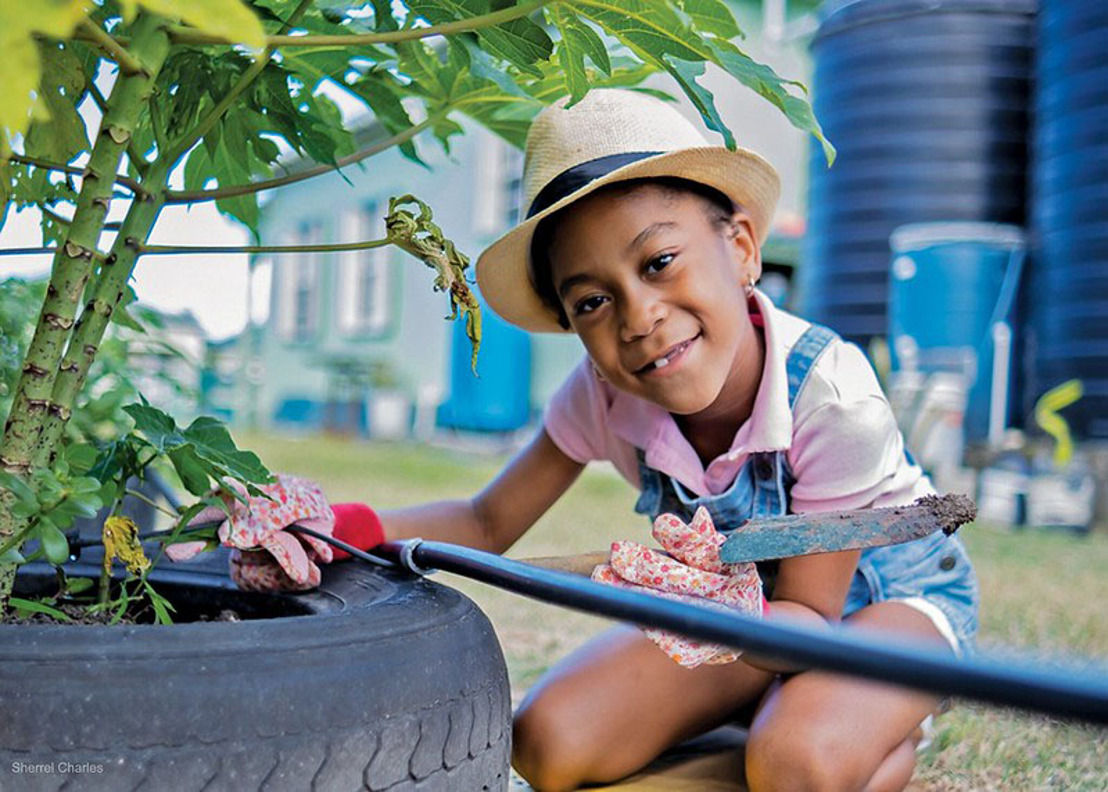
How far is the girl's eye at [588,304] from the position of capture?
1.44m

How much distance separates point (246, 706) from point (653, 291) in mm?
790

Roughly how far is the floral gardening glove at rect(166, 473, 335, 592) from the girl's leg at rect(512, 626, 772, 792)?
17.6 inches

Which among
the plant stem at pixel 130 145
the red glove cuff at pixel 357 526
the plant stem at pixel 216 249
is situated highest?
the plant stem at pixel 130 145

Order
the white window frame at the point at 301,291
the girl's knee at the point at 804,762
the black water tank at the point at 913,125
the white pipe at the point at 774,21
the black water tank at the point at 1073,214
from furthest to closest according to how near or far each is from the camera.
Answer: the white window frame at the point at 301,291 → the white pipe at the point at 774,21 → the black water tank at the point at 913,125 → the black water tank at the point at 1073,214 → the girl's knee at the point at 804,762

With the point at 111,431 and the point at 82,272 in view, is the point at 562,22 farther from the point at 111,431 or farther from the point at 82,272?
the point at 111,431

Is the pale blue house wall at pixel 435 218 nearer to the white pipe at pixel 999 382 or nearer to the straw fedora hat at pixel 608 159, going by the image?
the white pipe at pixel 999 382

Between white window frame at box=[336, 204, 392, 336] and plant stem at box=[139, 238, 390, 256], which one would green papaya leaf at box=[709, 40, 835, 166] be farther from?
white window frame at box=[336, 204, 392, 336]

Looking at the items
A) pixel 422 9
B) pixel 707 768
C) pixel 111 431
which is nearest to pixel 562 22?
pixel 422 9

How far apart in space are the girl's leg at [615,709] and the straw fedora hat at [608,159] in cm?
58

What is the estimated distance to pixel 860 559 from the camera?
63.5 inches

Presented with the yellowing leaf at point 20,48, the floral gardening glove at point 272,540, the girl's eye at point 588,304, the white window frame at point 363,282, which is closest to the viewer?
the yellowing leaf at point 20,48

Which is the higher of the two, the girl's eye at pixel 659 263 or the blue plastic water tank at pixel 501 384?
the girl's eye at pixel 659 263

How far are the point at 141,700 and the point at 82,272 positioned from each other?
37 cm

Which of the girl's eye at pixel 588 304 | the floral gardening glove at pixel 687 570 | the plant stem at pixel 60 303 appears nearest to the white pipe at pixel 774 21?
the girl's eye at pixel 588 304
